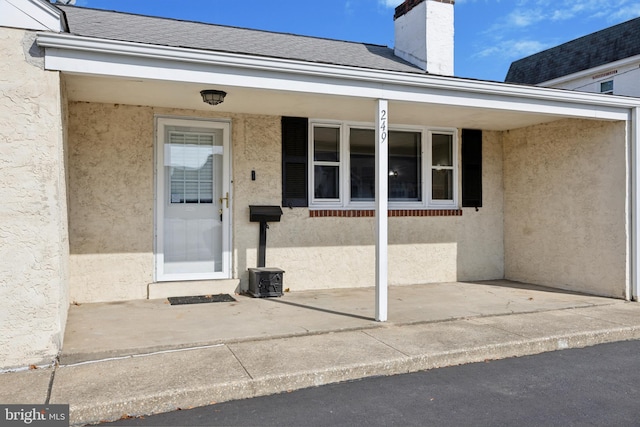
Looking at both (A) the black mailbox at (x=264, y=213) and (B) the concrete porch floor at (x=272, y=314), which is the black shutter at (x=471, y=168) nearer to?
(B) the concrete porch floor at (x=272, y=314)

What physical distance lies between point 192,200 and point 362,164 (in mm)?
2782

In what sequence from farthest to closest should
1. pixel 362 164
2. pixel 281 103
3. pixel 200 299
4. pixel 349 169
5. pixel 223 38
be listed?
pixel 362 164, pixel 349 169, pixel 223 38, pixel 200 299, pixel 281 103

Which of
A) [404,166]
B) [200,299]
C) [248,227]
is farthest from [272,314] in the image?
[404,166]

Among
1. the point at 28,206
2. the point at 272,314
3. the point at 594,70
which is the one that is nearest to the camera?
the point at 28,206

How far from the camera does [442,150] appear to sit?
834cm

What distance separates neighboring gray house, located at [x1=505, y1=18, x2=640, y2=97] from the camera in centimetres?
1416

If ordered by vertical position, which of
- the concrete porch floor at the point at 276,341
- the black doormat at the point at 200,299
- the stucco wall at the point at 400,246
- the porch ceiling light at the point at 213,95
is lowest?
the concrete porch floor at the point at 276,341

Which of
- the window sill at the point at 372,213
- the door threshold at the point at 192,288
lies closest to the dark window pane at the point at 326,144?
the window sill at the point at 372,213

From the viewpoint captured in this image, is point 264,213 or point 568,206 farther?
point 568,206

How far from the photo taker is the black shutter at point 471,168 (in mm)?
8320

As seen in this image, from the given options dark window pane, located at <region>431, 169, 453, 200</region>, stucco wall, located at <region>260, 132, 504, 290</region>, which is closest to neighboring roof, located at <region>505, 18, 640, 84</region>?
stucco wall, located at <region>260, 132, 504, 290</region>

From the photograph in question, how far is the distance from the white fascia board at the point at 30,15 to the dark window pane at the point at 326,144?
161 inches

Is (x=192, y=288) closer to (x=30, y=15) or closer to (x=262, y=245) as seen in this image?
(x=262, y=245)

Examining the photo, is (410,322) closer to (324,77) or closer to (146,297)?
(324,77)
